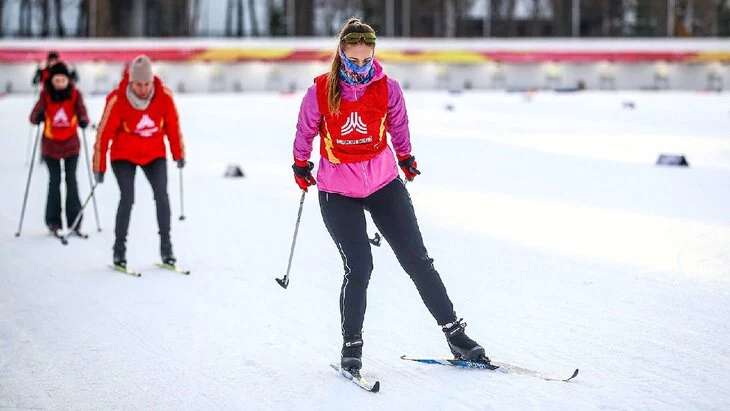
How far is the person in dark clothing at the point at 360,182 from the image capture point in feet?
14.1

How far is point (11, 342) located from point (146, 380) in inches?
44.3

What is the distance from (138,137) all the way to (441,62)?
46329mm

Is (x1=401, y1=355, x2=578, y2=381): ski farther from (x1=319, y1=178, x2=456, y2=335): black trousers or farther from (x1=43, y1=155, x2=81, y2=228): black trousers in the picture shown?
(x1=43, y1=155, x2=81, y2=228): black trousers

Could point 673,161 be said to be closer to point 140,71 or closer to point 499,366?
point 140,71

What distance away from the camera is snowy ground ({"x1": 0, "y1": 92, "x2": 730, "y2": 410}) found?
4.27m

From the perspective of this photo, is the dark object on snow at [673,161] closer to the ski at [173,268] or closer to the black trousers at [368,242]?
the ski at [173,268]

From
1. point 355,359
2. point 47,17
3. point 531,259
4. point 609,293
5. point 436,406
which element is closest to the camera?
point 436,406

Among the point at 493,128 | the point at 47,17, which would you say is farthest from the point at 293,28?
the point at 493,128

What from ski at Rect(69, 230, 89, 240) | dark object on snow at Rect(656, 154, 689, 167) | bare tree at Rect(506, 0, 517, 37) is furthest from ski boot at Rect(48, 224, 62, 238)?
bare tree at Rect(506, 0, 517, 37)

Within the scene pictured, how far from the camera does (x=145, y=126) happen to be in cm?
703

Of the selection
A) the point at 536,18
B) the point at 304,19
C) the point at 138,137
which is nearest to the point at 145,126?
the point at 138,137

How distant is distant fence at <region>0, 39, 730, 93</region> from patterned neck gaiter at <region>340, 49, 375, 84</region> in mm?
46875

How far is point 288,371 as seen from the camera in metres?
4.58

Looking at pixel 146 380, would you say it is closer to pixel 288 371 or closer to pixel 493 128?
pixel 288 371
